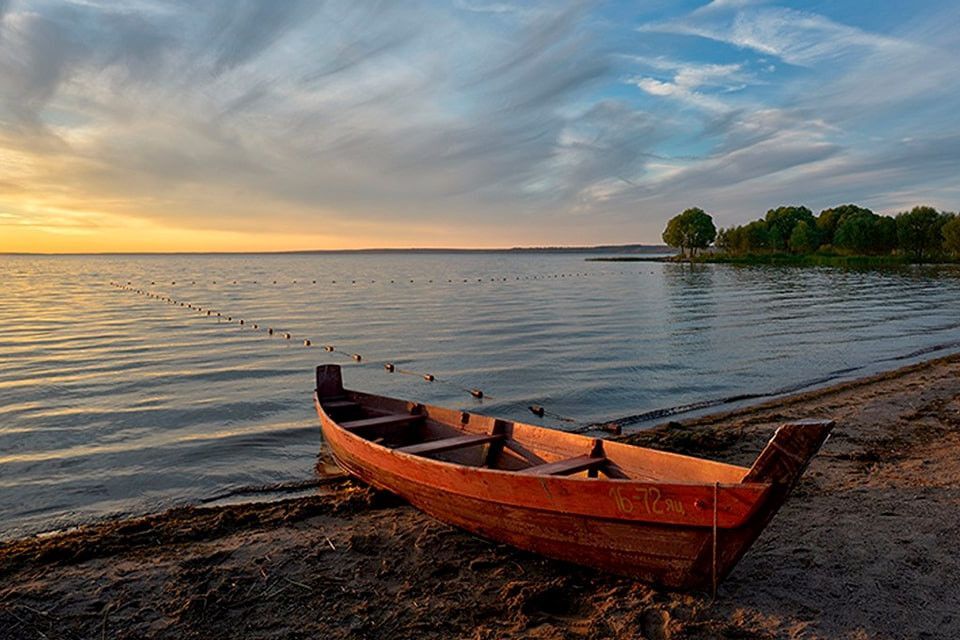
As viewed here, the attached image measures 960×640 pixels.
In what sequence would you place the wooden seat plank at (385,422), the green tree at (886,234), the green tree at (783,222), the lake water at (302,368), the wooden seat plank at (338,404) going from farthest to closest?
the green tree at (783,222)
the green tree at (886,234)
the wooden seat plank at (338,404)
the lake water at (302,368)
the wooden seat plank at (385,422)

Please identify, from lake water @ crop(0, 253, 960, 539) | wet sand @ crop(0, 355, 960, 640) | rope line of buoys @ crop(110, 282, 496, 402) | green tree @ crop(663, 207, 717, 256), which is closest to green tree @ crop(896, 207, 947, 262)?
green tree @ crop(663, 207, 717, 256)

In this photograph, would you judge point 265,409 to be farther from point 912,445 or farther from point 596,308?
point 596,308

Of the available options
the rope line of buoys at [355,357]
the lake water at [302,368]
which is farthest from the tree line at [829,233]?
the rope line of buoys at [355,357]

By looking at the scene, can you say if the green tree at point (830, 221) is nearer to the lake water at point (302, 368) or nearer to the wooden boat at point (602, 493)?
the lake water at point (302, 368)

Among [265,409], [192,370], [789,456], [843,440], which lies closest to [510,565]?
[789,456]

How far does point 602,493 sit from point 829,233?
130877 mm

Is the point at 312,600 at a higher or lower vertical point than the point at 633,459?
lower

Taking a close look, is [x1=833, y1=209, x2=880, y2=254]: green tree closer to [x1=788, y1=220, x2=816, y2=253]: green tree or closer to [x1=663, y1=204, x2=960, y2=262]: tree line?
[x1=663, y1=204, x2=960, y2=262]: tree line

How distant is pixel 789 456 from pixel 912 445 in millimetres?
6745

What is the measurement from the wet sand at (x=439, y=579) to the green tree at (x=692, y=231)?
13841cm

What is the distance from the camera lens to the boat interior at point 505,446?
620 centimetres

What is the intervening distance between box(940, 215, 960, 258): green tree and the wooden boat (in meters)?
98.5

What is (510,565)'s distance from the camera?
6.10 m

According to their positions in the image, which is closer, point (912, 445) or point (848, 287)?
point (912, 445)
